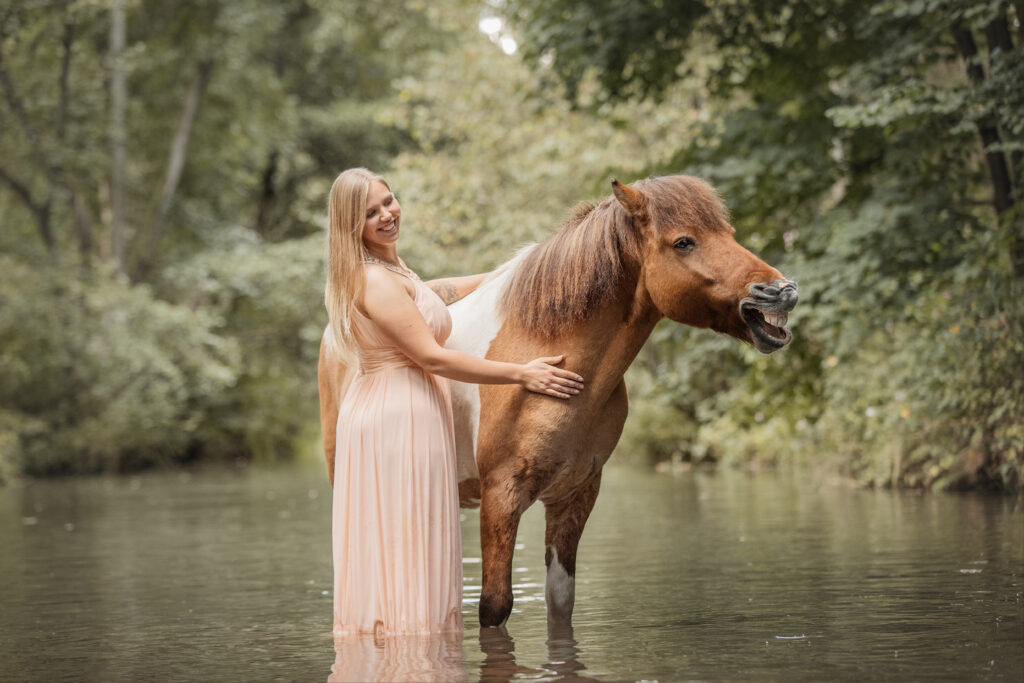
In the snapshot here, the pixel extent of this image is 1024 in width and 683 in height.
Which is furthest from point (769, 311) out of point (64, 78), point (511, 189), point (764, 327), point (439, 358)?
point (64, 78)

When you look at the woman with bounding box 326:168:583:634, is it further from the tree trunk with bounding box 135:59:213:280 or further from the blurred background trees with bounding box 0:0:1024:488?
the tree trunk with bounding box 135:59:213:280

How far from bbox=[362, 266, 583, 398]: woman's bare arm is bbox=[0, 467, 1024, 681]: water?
3.37 feet

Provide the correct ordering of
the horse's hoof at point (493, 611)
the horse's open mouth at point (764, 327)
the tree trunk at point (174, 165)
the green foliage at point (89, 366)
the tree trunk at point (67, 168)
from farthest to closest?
the tree trunk at point (174, 165) → the tree trunk at point (67, 168) → the green foliage at point (89, 366) → the horse's hoof at point (493, 611) → the horse's open mouth at point (764, 327)

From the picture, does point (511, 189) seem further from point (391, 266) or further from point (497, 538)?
point (497, 538)

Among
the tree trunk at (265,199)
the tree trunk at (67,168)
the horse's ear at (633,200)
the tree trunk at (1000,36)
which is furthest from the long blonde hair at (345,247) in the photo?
the tree trunk at (265,199)

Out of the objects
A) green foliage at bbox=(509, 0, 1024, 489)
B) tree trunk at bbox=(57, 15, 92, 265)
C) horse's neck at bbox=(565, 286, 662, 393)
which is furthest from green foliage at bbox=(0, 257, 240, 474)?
horse's neck at bbox=(565, 286, 662, 393)

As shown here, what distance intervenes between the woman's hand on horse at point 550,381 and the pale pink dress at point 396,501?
45cm

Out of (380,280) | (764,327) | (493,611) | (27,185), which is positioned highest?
(27,185)

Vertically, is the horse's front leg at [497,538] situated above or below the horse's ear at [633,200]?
below

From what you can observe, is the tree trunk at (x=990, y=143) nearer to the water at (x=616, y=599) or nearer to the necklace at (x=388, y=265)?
the water at (x=616, y=599)

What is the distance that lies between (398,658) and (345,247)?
1586mm

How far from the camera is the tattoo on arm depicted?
614cm

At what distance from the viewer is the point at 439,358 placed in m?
5.12

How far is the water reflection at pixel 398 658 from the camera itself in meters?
4.61
